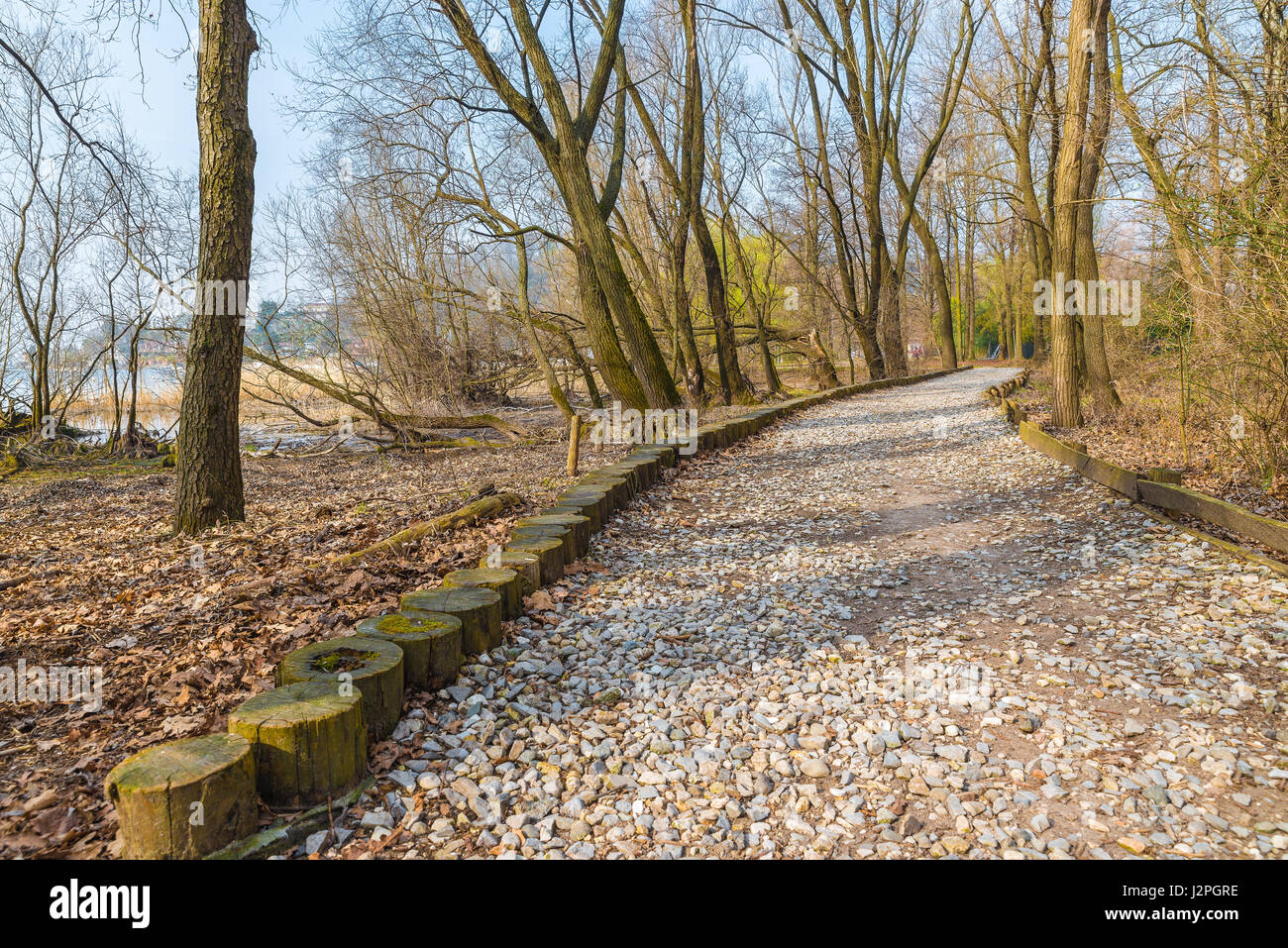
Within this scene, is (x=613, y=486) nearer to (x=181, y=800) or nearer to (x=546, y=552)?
(x=546, y=552)

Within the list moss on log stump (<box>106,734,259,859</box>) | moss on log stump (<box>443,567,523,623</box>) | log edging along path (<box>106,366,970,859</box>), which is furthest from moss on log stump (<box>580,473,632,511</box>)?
moss on log stump (<box>106,734,259,859</box>)

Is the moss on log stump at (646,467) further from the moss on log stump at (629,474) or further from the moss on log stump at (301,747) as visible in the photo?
the moss on log stump at (301,747)

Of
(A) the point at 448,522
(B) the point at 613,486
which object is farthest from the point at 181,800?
(B) the point at 613,486

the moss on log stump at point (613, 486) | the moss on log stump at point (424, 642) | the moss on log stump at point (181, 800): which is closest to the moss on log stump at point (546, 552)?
the moss on log stump at point (424, 642)

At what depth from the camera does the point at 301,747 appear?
2.54 m

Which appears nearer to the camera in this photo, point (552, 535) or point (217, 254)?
point (552, 535)

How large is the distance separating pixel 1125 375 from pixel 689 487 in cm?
646

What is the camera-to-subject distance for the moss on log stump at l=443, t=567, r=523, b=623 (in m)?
4.16

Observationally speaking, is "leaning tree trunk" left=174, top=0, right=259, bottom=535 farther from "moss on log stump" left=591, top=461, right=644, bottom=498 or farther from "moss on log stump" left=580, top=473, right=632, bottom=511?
"moss on log stump" left=591, top=461, right=644, bottom=498

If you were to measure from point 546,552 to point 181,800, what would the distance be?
286 cm

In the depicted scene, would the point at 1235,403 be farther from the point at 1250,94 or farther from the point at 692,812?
the point at 692,812

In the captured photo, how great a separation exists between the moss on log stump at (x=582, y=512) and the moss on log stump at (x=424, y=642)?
7.47 feet

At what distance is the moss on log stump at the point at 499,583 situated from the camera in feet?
13.7

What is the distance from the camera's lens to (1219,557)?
4.75 m
